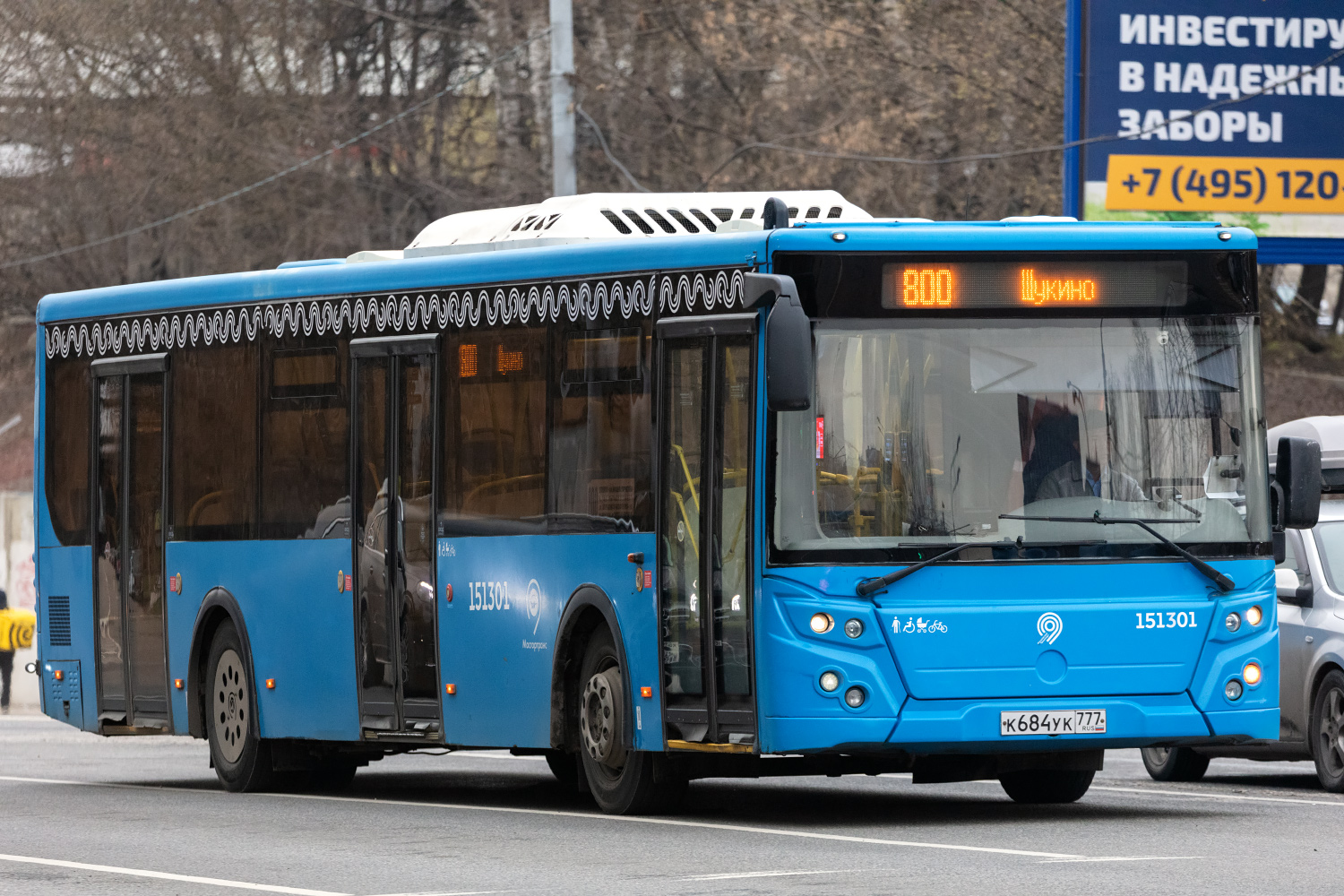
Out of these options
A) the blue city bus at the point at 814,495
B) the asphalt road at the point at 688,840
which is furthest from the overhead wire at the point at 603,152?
the blue city bus at the point at 814,495

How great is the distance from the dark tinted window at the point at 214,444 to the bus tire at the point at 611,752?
11.1 ft

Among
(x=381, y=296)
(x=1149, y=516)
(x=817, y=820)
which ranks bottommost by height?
(x=817, y=820)

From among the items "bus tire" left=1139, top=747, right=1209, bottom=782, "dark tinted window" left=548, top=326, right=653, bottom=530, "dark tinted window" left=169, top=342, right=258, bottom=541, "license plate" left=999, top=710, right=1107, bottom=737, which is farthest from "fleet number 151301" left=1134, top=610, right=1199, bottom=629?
"dark tinted window" left=169, top=342, right=258, bottom=541

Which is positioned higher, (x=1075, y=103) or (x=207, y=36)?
(x=207, y=36)

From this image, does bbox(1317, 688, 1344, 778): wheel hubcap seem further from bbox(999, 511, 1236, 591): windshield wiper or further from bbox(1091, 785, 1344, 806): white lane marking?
Result: bbox(999, 511, 1236, 591): windshield wiper

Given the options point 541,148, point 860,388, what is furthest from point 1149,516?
point 541,148

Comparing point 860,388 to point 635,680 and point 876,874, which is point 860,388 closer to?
point 635,680

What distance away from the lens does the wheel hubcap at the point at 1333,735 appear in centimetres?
1479

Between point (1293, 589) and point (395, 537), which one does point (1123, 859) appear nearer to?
point (395, 537)

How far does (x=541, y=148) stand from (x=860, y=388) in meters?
20.0

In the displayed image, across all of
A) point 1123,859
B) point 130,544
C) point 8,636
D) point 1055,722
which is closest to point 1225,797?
point 1055,722

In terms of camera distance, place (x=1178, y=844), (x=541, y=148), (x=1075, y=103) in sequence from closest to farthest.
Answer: (x=1178, y=844), (x=1075, y=103), (x=541, y=148)

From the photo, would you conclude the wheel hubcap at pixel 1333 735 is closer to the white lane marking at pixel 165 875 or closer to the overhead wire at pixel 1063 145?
the white lane marking at pixel 165 875

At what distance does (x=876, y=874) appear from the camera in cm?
991
